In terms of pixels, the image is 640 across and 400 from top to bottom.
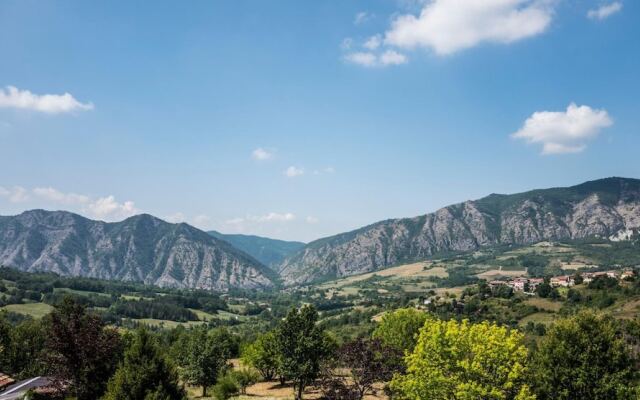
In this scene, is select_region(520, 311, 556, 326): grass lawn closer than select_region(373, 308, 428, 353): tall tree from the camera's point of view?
No

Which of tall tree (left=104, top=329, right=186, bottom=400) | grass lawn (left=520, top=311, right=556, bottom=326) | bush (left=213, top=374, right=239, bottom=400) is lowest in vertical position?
grass lawn (left=520, top=311, right=556, bottom=326)

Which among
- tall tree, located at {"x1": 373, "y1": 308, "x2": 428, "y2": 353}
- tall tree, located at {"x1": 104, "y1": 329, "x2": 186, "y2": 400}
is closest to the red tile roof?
tall tree, located at {"x1": 104, "y1": 329, "x2": 186, "y2": 400}

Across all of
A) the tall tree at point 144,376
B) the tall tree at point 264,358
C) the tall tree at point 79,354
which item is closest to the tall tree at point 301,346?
the tall tree at point 264,358

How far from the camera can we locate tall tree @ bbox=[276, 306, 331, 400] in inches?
1972

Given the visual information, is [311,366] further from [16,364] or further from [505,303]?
[505,303]

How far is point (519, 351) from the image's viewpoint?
31359 millimetres

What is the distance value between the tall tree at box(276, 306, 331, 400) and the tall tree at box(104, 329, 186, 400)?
1897 cm

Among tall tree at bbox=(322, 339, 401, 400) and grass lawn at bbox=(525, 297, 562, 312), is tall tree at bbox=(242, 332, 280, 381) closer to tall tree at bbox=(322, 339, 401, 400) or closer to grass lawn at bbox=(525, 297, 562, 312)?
tall tree at bbox=(322, 339, 401, 400)

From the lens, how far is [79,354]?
34406 millimetres

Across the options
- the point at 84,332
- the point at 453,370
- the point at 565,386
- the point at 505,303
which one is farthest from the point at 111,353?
the point at 505,303

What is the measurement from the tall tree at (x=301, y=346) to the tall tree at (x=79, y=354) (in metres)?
20.6

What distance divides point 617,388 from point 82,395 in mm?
41907

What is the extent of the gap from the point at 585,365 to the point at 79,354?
40.3 m

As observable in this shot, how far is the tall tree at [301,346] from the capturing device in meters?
50.1
